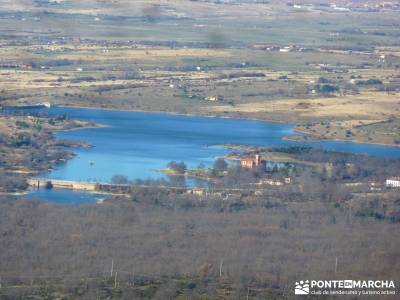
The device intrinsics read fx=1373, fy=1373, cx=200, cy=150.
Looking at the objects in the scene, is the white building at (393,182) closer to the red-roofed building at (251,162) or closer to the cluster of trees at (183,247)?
the red-roofed building at (251,162)

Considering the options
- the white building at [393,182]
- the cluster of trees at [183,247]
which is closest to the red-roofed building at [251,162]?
the white building at [393,182]

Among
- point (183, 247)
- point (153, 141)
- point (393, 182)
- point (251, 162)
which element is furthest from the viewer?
point (153, 141)

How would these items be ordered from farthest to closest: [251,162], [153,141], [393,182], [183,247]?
1. [153,141]
2. [251,162]
3. [393,182]
4. [183,247]

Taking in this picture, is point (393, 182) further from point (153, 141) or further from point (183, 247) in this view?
point (183, 247)

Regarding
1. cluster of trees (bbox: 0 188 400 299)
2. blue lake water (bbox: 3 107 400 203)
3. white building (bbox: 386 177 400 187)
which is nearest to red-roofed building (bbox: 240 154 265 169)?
blue lake water (bbox: 3 107 400 203)

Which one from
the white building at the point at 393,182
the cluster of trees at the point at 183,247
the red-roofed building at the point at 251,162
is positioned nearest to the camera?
the cluster of trees at the point at 183,247

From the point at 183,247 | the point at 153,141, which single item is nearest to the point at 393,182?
the point at 153,141

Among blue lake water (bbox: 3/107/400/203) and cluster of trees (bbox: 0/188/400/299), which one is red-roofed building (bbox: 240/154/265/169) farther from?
cluster of trees (bbox: 0/188/400/299)

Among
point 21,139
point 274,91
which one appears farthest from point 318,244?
point 274,91
